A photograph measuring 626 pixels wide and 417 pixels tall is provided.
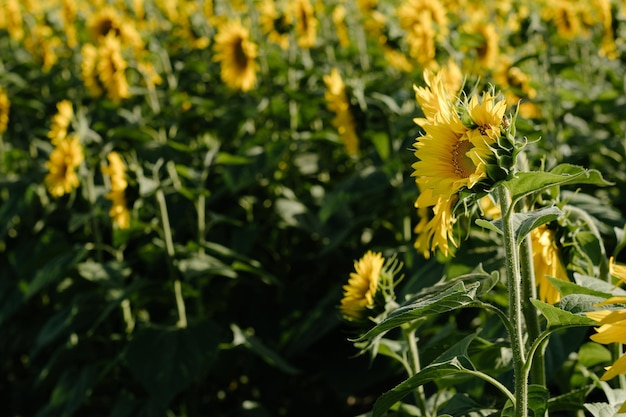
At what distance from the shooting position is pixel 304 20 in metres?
3.90

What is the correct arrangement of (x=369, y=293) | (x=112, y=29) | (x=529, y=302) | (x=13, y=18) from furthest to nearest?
(x=13, y=18)
(x=112, y=29)
(x=369, y=293)
(x=529, y=302)

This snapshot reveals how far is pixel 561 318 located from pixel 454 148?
275 millimetres

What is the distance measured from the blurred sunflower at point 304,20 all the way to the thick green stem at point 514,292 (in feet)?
9.61

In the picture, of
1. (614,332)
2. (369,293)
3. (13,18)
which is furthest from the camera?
(13,18)

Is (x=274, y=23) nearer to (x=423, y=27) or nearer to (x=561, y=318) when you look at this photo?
(x=423, y=27)

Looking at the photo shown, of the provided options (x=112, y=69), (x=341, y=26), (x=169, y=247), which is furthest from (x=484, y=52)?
(x=169, y=247)

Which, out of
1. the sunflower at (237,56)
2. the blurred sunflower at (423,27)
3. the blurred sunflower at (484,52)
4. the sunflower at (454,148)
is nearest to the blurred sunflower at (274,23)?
the sunflower at (237,56)

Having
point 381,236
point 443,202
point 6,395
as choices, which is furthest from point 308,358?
point 443,202

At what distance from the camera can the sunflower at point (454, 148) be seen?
1068 millimetres

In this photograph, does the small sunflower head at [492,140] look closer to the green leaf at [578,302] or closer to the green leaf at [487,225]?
the green leaf at [487,225]

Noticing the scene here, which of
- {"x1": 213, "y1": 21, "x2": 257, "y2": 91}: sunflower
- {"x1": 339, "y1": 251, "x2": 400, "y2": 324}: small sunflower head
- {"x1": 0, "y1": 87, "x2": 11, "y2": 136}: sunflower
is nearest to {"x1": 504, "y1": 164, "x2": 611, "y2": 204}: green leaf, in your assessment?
{"x1": 339, "y1": 251, "x2": 400, "y2": 324}: small sunflower head

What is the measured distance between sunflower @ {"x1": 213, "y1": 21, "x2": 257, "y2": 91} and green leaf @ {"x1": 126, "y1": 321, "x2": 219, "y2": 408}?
1491 millimetres

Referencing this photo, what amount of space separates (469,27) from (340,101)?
5.64 ft

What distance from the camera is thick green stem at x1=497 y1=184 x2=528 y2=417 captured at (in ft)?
3.62
